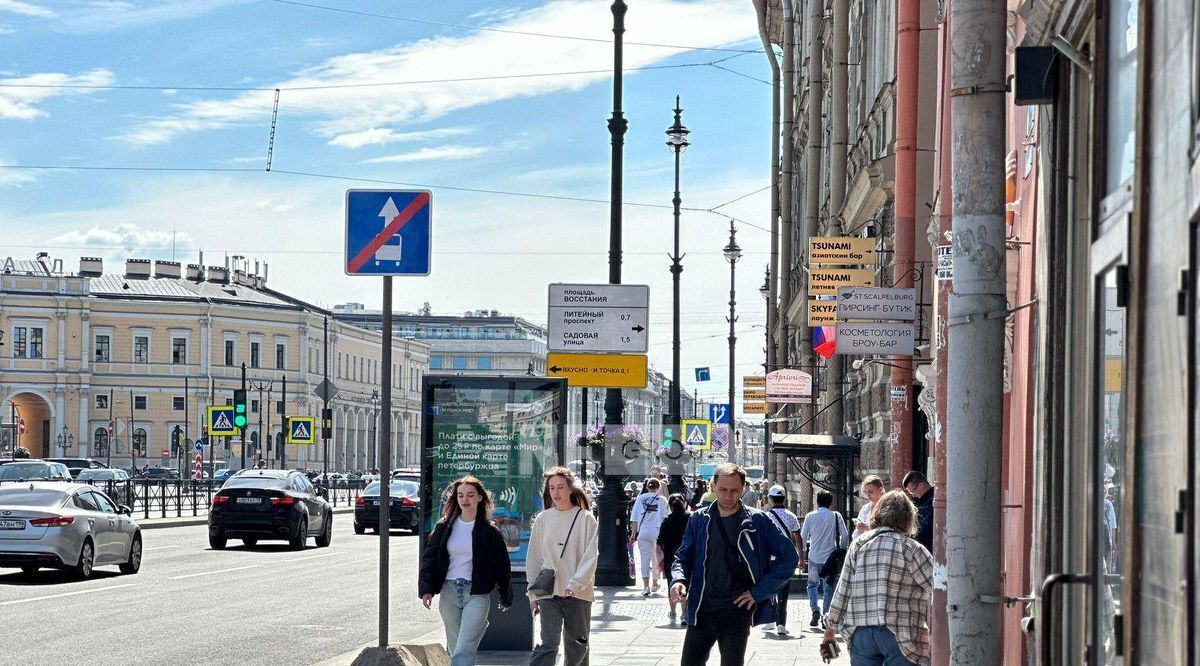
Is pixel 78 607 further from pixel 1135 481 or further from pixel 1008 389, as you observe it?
pixel 1135 481

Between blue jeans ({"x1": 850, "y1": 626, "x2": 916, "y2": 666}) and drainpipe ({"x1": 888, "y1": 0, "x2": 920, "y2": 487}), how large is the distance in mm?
6102

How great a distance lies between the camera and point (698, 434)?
151 ft

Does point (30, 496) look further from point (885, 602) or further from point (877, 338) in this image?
point (885, 602)

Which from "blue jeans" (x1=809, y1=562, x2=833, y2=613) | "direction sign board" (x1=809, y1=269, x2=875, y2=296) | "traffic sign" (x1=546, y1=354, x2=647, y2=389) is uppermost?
"direction sign board" (x1=809, y1=269, x2=875, y2=296)

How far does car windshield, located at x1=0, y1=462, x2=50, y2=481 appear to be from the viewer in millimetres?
51656

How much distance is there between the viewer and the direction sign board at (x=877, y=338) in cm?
1382

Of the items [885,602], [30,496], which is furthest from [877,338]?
[30,496]

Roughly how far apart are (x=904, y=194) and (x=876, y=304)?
2427mm

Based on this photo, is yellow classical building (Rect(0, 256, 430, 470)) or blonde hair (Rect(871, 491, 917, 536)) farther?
yellow classical building (Rect(0, 256, 430, 470))

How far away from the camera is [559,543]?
10.9 metres

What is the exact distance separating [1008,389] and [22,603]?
1273cm

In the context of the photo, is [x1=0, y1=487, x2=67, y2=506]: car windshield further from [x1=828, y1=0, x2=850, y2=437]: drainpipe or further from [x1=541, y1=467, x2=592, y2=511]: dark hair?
[x1=828, y1=0, x2=850, y2=437]: drainpipe

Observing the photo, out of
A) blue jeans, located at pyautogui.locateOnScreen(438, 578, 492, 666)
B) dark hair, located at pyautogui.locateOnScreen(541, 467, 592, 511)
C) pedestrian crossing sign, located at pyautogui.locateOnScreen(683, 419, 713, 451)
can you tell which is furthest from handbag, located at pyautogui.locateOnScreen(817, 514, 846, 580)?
pedestrian crossing sign, located at pyautogui.locateOnScreen(683, 419, 713, 451)

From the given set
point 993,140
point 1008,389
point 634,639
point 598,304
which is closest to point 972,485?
point 993,140
